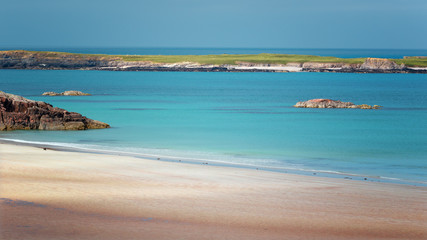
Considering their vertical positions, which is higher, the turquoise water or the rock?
the rock

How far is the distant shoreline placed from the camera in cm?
12762

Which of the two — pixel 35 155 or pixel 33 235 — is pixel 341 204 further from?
pixel 35 155

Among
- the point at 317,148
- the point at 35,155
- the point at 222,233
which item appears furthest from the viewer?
the point at 317,148

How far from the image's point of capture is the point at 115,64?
13400 centimetres

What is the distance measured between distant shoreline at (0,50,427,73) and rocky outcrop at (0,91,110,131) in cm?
10064

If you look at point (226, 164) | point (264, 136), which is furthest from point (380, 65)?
point (226, 164)

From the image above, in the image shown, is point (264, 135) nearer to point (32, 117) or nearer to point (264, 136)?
point (264, 136)

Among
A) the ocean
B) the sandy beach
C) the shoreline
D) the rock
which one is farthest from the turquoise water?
the rock

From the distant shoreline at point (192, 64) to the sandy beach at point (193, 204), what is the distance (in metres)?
113

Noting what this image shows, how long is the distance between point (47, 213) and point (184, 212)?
221 cm

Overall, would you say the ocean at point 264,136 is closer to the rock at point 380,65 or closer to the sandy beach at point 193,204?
the sandy beach at point 193,204

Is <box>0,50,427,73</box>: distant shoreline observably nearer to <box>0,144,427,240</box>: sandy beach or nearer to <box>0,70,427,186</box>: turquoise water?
<box>0,70,427,186</box>: turquoise water

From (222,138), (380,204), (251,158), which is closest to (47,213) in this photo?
(380,204)

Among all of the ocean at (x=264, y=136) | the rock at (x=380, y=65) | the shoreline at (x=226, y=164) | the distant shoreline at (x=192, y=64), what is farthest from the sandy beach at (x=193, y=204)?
the rock at (x=380, y=65)
